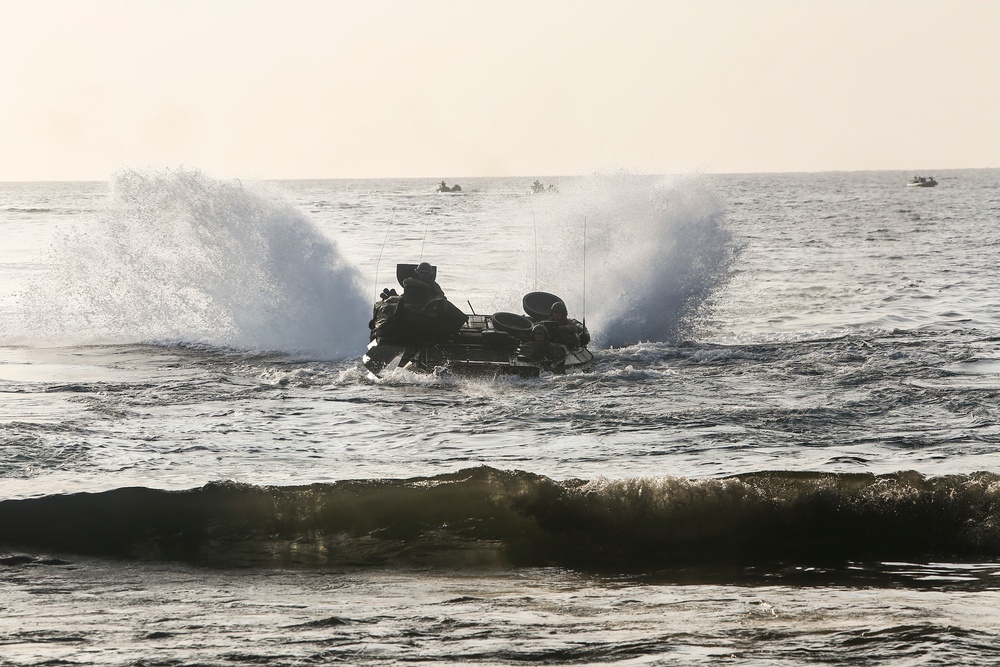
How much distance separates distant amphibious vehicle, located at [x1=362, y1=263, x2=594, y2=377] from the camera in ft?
57.2

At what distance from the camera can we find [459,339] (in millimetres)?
18438

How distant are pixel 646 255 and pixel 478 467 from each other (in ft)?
49.9

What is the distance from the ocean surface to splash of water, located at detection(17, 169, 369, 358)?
0.08 metres

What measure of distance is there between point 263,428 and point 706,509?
6.16 m

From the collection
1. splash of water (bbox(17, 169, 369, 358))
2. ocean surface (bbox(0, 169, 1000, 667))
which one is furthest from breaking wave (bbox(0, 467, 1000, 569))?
splash of water (bbox(17, 169, 369, 358))

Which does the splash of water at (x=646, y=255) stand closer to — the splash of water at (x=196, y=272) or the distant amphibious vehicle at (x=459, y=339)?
the distant amphibious vehicle at (x=459, y=339)

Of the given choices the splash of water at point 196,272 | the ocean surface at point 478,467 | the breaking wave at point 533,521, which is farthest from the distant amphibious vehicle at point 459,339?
the breaking wave at point 533,521

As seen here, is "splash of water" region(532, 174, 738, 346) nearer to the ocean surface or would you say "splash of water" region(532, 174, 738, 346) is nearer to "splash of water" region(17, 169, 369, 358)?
the ocean surface

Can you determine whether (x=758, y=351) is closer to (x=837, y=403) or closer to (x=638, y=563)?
(x=837, y=403)

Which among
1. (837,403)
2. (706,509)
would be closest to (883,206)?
(837,403)

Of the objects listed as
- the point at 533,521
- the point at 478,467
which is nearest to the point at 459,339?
the point at 478,467

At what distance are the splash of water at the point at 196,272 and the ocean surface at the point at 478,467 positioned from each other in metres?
0.08

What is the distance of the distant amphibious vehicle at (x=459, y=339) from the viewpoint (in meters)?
17.4

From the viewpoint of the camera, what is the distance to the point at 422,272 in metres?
19.2
